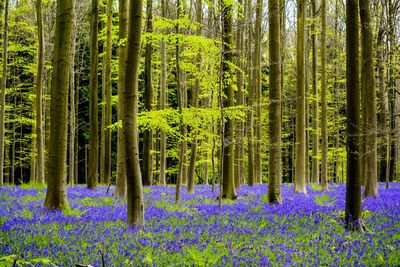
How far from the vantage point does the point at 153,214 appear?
11.4 meters

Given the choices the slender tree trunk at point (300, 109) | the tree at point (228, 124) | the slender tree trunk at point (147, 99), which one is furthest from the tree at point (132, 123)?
the slender tree trunk at point (147, 99)

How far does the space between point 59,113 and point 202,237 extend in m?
5.50

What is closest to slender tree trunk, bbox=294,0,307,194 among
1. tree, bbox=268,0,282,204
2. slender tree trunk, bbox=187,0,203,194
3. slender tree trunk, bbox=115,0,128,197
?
tree, bbox=268,0,282,204

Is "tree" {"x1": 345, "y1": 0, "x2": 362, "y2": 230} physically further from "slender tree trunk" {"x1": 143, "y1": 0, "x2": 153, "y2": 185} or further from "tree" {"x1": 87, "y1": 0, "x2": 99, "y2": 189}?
"tree" {"x1": 87, "y1": 0, "x2": 99, "y2": 189}

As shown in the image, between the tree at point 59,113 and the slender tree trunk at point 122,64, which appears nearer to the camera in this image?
the tree at point 59,113

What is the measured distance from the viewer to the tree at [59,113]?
11430 mm

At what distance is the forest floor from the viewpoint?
6.36m

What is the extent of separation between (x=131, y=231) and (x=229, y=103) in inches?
295

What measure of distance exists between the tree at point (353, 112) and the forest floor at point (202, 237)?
500 mm

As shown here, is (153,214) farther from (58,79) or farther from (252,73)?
(252,73)

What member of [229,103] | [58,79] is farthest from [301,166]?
[58,79]

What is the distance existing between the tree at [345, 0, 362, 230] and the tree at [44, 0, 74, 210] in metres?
6.89

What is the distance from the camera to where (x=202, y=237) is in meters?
8.32

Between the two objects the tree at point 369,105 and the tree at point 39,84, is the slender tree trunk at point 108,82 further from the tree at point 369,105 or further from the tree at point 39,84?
the tree at point 369,105
